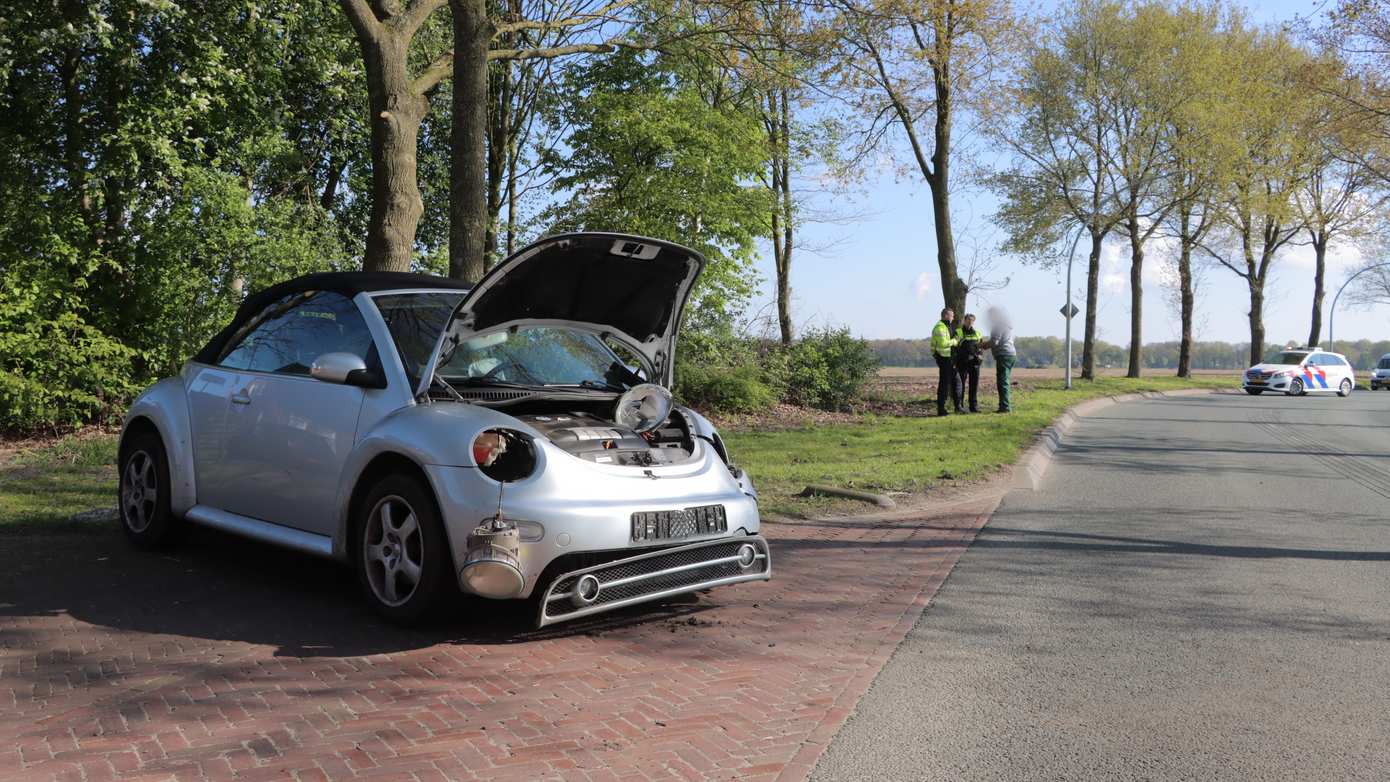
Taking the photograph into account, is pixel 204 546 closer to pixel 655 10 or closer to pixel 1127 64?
pixel 655 10

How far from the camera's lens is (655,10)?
14.0 metres

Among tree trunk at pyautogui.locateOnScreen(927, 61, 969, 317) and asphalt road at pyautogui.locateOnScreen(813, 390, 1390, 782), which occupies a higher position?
tree trunk at pyautogui.locateOnScreen(927, 61, 969, 317)

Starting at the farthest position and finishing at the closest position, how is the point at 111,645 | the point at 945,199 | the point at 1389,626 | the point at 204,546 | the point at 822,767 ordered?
the point at 945,199
the point at 204,546
the point at 1389,626
the point at 111,645
the point at 822,767

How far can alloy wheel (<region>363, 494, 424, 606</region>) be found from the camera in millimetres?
4914

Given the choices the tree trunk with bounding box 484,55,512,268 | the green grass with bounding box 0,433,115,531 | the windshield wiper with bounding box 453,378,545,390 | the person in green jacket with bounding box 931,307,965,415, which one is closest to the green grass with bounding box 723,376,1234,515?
the person in green jacket with bounding box 931,307,965,415

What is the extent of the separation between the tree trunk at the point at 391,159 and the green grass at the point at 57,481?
3.16 m

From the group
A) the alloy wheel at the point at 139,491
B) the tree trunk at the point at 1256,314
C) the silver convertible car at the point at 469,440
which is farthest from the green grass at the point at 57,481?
the tree trunk at the point at 1256,314

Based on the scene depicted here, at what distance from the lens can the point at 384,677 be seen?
435 centimetres

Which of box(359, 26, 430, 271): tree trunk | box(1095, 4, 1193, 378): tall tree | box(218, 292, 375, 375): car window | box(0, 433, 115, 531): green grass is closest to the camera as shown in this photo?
box(218, 292, 375, 375): car window

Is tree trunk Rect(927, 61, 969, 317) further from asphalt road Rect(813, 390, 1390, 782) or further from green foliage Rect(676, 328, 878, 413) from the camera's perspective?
asphalt road Rect(813, 390, 1390, 782)

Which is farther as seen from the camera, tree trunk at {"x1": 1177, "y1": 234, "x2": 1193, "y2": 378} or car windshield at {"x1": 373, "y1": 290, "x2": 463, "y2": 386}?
tree trunk at {"x1": 1177, "y1": 234, "x2": 1193, "y2": 378}

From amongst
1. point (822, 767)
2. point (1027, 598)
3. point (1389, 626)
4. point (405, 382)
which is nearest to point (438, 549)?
point (405, 382)

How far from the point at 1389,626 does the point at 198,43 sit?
14.8m

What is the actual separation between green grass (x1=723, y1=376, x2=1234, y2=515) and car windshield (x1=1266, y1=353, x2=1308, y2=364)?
2119cm
